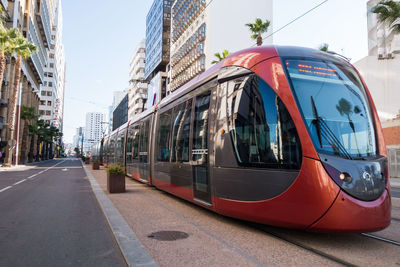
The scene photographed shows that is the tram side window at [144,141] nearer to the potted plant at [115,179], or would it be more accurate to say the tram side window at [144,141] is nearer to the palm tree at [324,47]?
the potted plant at [115,179]

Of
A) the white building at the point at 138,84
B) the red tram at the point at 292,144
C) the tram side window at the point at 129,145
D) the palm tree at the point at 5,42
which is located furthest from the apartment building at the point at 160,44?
the red tram at the point at 292,144

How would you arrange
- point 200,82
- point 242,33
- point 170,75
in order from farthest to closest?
1. point 170,75
2. point 242,33
3. point 200,82

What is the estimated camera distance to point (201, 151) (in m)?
6.79

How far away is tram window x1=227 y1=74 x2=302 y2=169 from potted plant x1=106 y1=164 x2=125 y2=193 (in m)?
6.60

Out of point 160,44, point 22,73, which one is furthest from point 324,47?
point 160,44

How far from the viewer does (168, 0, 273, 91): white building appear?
51.3 m

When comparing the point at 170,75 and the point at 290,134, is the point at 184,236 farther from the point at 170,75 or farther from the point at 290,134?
the point at 170,75

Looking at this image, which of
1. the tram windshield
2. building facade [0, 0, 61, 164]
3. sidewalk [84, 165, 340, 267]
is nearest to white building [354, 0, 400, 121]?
the tram windshield

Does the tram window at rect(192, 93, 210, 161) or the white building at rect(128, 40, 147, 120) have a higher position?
the white building at rect(128, 40, 147, 120)

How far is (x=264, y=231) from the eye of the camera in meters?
5.67

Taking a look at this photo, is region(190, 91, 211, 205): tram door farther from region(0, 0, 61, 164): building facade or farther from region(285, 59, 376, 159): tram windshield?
region(0, 0, 61, 164): building facade

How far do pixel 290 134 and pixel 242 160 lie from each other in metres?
1.01

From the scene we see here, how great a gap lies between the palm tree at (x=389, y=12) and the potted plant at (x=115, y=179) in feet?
65.6

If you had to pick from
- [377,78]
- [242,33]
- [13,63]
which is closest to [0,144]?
[13,63]
